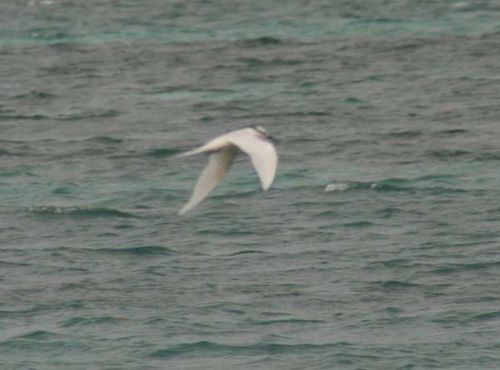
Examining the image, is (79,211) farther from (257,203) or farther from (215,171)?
(215,171)

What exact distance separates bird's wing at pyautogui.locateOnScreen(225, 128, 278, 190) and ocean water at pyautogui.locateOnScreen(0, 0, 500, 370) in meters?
1.90

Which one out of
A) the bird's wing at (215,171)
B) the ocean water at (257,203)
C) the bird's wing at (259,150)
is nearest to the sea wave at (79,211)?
the ocean water at (257,203)

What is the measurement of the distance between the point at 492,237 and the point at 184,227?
306 cm

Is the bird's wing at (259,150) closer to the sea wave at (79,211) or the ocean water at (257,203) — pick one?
the ocean water at (257,203)

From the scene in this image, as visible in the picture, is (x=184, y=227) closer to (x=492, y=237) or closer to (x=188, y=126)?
(x=492, y=237)

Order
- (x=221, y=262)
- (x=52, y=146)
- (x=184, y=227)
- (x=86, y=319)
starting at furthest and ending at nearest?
1. (x=52, y=146)
2. (x=184, y=227)
3. (x=221, y=262)
4. (x=86, y=319)

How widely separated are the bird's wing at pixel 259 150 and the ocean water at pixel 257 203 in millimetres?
1902

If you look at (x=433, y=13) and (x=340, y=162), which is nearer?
(x=340, y=162)

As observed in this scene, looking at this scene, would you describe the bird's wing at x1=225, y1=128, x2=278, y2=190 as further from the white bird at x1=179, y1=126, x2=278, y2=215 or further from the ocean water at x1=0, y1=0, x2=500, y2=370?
the ocean water at x1=0, y1=0, x2=500, y2=370

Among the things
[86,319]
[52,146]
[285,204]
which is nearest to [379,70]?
[52,146]

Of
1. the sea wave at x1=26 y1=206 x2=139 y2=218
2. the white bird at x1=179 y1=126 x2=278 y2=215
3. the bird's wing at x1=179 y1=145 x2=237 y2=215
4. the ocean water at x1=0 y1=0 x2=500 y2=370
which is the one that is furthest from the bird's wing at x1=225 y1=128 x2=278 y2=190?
the sea wave at x1=26 y1=206 x2=139 y2=218

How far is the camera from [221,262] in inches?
683

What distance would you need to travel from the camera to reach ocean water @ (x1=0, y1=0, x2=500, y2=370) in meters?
14.8

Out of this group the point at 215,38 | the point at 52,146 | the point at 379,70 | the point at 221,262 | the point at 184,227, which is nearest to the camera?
the point at 221,262
